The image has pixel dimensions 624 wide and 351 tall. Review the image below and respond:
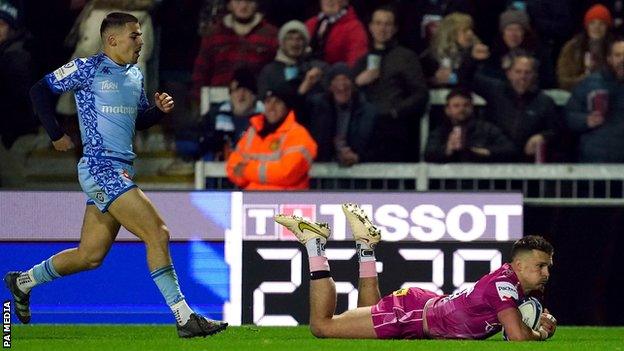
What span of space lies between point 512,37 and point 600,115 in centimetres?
119

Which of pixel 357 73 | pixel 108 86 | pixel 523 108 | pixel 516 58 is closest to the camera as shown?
pixel 108 86

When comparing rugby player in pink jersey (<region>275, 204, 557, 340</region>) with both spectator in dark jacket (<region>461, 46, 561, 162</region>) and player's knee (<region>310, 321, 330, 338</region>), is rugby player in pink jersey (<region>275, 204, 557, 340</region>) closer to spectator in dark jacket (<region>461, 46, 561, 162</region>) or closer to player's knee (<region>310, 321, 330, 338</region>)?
player's knee (<region>310, 321, 330, 338</region>)

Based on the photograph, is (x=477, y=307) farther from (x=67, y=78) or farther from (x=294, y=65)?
(x=294, y=65)

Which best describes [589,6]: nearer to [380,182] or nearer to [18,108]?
[380,182]

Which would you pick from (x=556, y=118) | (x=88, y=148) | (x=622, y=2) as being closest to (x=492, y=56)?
(x=556, y=118)

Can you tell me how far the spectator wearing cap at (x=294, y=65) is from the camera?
1445 cm

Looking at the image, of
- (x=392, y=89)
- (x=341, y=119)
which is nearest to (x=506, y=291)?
(x=341, y=119)

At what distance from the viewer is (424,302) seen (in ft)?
33.9

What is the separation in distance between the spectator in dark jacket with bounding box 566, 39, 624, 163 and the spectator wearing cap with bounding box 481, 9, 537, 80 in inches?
29.4

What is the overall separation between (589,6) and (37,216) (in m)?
6.11

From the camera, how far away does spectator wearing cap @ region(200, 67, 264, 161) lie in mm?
14367

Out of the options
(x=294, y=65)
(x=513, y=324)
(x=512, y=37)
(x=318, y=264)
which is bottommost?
(x=513, y=324)

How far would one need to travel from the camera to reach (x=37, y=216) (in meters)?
12.8

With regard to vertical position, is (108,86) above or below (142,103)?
above
